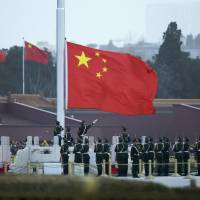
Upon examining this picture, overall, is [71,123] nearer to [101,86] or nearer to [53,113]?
[53,113]

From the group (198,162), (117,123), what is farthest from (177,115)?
(198,162)

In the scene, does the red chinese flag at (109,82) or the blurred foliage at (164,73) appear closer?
the red chinese flag at (109,82)

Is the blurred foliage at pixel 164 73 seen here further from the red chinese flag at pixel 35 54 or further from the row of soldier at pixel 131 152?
the row of soldier at pixel 131 152

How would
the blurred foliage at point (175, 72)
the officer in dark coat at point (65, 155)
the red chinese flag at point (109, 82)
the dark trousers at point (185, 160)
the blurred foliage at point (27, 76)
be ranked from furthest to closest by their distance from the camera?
the blurred foliage at point (27, 76) → the blurred foliage at point (175, 72) → the dark trousers at point (185, 160) → the officer in dark coat at point (65, 155) → the red chinese flag at point (109, 82)

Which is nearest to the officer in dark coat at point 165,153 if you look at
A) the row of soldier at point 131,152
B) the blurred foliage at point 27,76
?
the row of soldier at point 131,152

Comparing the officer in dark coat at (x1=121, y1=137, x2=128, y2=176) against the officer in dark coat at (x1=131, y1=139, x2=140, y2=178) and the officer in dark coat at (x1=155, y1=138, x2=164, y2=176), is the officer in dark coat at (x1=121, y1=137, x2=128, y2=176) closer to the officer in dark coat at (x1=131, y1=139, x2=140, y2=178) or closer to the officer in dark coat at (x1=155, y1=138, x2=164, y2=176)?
the officer in dark coat at (x1=131, y1=139, x2=140, y2=178)

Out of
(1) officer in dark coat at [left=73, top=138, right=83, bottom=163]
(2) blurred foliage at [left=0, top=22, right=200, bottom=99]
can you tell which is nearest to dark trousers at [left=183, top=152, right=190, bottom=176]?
(1) officer in dark coat at [left=73, top=138, right=83, bottom=163]

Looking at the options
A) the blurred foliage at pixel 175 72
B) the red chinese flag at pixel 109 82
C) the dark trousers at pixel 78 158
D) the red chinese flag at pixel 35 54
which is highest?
the blurred foliage at pixel 175 72

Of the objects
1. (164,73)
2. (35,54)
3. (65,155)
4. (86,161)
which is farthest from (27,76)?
(65,155)

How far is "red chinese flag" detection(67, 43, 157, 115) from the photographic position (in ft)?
90.0

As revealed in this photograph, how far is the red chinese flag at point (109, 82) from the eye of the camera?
90.0 ft

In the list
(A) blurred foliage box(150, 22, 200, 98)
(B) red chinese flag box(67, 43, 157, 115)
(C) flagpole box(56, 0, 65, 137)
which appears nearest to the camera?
(B) red chinese flag box(67, 43, 157, 115)

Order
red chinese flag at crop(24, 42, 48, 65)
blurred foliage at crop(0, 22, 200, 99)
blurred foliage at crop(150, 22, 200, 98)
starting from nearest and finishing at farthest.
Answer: red chinese flag at crop(24, 42, 48, 65), blurred foliage at crop(150, 22, 200, 98), blurred foliage at crop(0, 22, 200, 99)

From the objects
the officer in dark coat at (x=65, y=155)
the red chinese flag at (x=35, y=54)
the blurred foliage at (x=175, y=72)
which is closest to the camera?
the officer in dark coat at (x=65, y=155)
